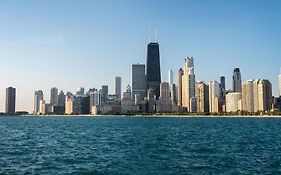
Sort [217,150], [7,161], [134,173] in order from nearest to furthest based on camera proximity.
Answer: [134,173] < [7,161] < [217,150]

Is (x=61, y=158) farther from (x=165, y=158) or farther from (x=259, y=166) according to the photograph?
(x=259, y=166)

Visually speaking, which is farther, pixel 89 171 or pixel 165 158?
pixel 165 158

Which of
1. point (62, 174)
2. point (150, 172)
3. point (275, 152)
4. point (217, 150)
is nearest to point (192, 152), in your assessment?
point (217, 150)

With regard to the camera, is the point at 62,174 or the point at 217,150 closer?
the point at 62,174

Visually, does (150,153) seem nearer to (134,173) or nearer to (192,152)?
(192,152)

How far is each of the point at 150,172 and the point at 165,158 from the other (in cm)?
974

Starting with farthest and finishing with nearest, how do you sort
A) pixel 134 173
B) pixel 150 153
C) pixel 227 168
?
pixel 150 153 → pixel 227 168 → pixel 134 173

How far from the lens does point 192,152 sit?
52281 millimetres

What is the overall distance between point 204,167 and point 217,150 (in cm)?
1597

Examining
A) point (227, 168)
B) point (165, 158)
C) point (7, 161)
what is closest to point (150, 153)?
point (165, 158)

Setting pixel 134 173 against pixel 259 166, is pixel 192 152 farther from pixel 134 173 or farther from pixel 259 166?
pixel 134 173

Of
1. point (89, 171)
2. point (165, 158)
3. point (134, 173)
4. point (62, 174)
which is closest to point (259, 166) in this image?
point (165, 158)

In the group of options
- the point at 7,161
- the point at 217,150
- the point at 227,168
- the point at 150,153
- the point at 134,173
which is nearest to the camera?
the point at 134,173

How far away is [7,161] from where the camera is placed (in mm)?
44250
